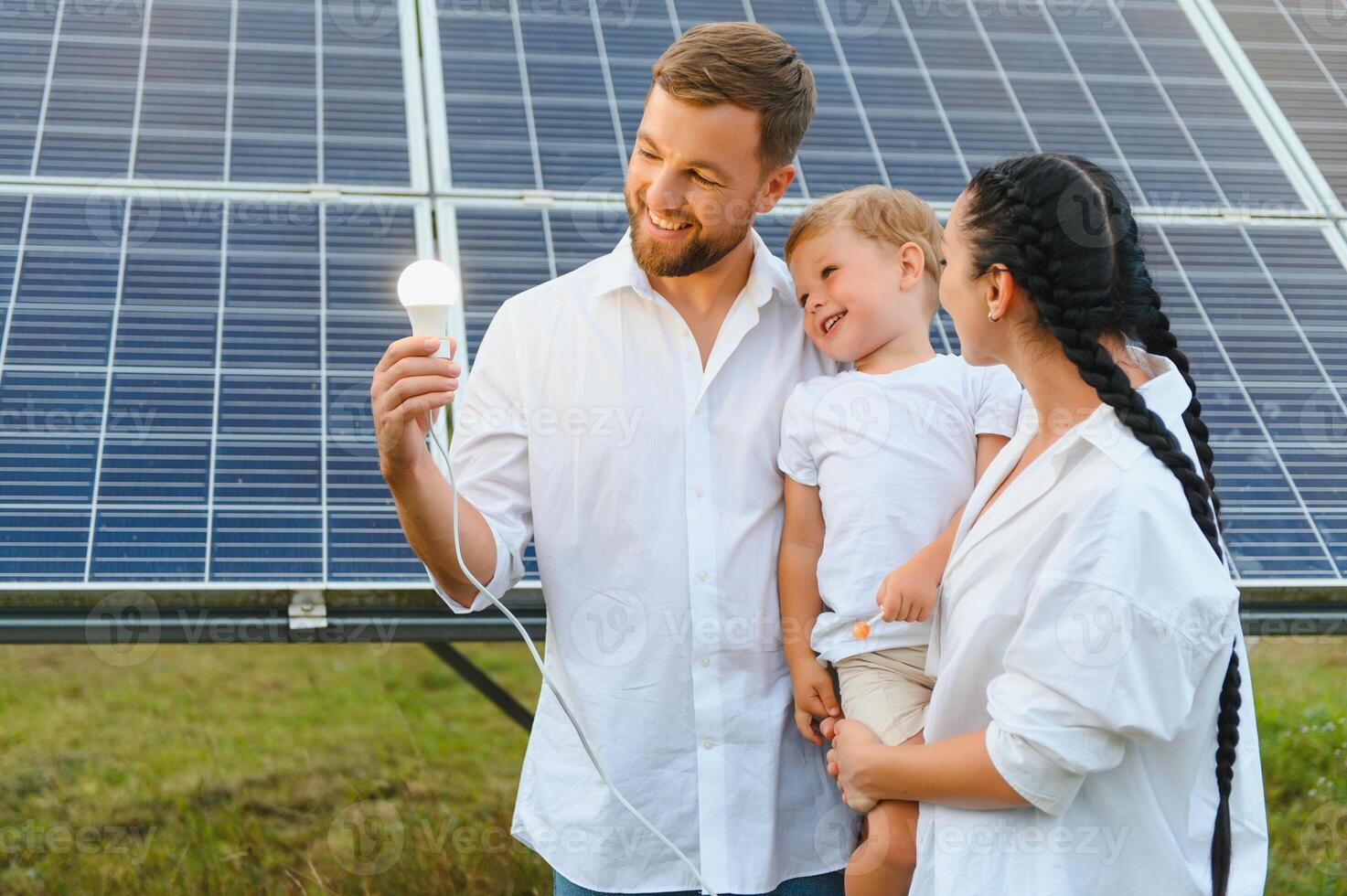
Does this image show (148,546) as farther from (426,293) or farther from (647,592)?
(426,293)

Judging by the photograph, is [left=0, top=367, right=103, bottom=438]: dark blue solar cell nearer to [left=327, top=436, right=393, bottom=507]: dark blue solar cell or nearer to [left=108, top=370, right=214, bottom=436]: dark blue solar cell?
[left=108, top=370, right=214, bottom=436]: dark blue solar cell

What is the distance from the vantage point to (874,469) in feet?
9.69

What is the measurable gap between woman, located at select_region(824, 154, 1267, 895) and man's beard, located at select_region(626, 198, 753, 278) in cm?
54

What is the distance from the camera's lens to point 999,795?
8.00 ft

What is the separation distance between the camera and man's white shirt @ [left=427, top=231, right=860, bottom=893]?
114 inches

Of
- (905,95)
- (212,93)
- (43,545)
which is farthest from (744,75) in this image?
(212,93)

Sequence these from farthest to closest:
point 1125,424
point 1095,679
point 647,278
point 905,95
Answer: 1. point 905,95
2. point 647,278
3. point 1125,424
4. point 1095,679

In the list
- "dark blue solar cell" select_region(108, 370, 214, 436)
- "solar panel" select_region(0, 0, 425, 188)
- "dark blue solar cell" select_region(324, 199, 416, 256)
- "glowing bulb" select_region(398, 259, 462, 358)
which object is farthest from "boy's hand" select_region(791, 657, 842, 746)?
"solar panel" select_region(0, 0, 425, 188)

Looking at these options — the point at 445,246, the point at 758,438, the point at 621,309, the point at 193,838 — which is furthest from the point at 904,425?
the point at 193,838

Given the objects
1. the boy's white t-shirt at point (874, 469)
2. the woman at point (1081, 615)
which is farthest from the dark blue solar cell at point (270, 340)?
the woman at point (1081, 615)

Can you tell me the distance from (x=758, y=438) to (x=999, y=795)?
3.03ft

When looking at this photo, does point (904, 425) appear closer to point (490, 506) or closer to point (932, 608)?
point (932, 608)

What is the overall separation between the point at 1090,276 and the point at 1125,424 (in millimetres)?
274

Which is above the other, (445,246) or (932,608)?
(932,608)
